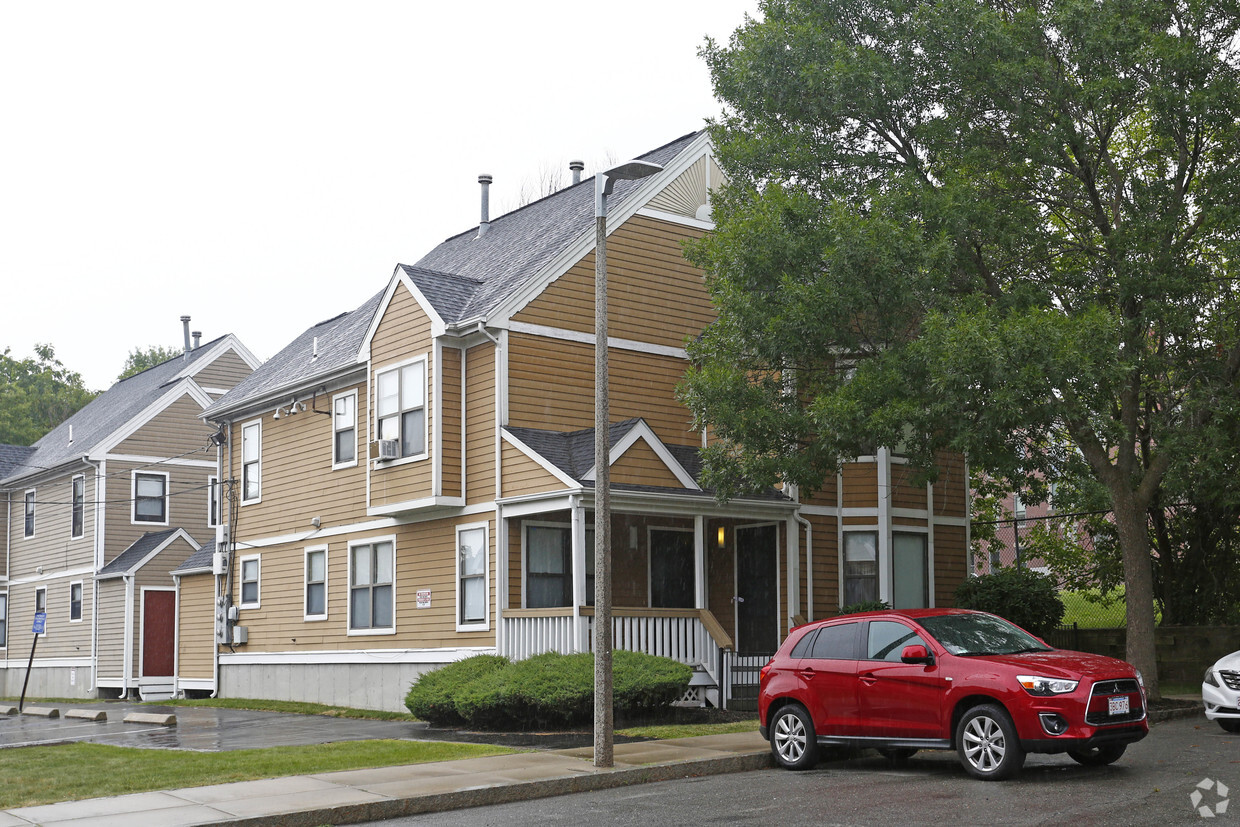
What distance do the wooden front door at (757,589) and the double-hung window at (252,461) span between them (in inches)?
448

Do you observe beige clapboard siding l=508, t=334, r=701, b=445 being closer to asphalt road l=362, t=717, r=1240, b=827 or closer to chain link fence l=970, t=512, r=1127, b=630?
chain link fence l=970, t=512, r=1127, b=630

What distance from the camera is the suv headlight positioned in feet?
37.3

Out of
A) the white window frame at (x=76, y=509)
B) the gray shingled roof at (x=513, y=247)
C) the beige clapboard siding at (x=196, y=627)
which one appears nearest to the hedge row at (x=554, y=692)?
the gray shingled roof at (x=513, y=247)

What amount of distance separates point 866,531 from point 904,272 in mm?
7271

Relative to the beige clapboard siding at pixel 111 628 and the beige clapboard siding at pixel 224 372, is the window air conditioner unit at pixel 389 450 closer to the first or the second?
the beige clapboard siding at pixel 111 628

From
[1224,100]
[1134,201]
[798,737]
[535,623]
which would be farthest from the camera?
[535,623]

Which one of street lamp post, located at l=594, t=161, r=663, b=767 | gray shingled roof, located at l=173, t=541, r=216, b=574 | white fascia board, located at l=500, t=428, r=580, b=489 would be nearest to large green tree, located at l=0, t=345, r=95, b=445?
gray shingled roof, located at l=173, t=541, r=216, b=574

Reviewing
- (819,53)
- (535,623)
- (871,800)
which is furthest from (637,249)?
(871,800)

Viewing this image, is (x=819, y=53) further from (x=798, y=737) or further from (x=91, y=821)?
(x=91, y=821)

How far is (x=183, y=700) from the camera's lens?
2875 centimetres

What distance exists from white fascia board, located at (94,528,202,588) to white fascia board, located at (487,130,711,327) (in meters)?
16.9

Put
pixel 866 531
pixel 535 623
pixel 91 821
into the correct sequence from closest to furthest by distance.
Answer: pixel 91 821 → pixel 535 623 → pixel 866 531

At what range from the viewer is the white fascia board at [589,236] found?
21.6 metres

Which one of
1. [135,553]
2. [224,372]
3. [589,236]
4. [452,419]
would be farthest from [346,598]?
[224,372]
